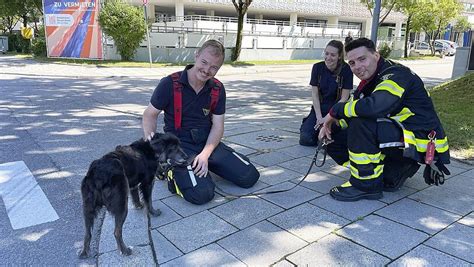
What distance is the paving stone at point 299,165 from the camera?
15.8ft

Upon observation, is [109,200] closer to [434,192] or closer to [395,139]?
[395,139]

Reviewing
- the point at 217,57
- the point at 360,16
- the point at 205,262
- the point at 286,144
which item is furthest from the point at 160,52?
the point at 360,16

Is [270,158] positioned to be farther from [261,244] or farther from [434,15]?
[434,15]

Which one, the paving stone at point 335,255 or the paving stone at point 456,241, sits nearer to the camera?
the paving stone at point 335,255

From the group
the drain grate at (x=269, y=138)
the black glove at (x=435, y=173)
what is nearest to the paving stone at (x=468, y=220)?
the black glove at (x=435, y=173)

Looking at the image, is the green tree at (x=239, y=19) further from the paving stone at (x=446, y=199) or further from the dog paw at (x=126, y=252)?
the dog paw at (x=126, y=252)

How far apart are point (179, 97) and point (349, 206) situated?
203 centimetres

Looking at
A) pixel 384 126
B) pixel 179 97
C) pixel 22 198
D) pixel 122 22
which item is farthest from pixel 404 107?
pixel 122 22

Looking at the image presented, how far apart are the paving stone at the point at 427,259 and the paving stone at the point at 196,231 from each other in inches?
53.1

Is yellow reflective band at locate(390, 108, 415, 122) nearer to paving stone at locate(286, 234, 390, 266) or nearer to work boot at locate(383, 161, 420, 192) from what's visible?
work boot at locate(383, 161, 420, 192)

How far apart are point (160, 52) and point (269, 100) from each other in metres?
12.3

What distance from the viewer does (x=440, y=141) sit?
373 centimetres

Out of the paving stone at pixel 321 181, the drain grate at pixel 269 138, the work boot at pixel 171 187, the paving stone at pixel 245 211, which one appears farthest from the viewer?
the drain grate at pixel 269 138

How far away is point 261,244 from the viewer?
10.0ft
